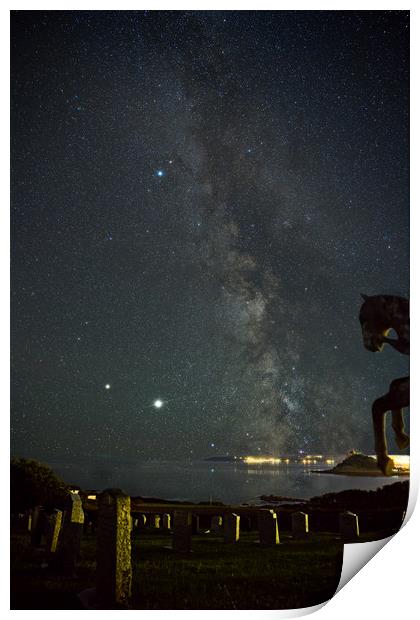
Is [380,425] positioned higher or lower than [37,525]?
higher

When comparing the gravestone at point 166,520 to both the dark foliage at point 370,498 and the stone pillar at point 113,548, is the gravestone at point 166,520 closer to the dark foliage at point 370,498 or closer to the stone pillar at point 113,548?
the dark foliage at point 370,498

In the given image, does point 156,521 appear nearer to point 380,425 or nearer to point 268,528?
point 268,528

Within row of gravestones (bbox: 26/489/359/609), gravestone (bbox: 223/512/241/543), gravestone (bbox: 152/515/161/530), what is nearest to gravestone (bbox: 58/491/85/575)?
row of gravestones (bbox: 26/489/359/609)

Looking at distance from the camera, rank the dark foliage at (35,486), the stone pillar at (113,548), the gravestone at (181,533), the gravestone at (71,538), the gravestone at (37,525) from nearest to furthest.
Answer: the stone pillar at (113,548), the gravestone at (71,538), the gravestone at (181,533), the gravestone at (37,525), the dark foliage at (35,486)

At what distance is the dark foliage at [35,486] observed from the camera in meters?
8.48

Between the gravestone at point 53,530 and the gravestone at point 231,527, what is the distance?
195 cm

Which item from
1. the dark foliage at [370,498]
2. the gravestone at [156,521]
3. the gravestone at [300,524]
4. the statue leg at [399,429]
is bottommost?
the gravestone at [156,521]

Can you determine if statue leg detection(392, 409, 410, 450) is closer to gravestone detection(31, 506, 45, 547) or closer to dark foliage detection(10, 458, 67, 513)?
→ gravestone detection(31, 506, 45, 547)

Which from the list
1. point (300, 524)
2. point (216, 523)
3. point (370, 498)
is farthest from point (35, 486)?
point (370, 498)

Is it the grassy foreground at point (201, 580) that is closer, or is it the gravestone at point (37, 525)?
the grassy foreground at point (201, 580)

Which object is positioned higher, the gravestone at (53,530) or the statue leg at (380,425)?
the statue leg at (380,425)

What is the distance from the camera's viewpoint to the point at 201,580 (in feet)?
20.3

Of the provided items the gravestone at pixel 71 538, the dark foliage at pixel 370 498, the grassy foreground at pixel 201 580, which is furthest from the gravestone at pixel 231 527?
the gravestone at pixel 71 538

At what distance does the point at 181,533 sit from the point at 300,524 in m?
1.52
